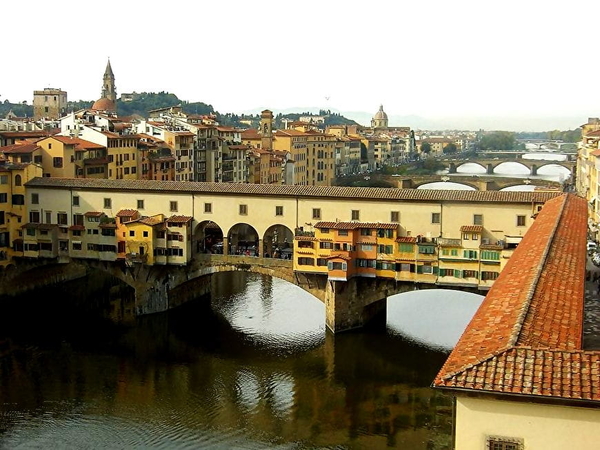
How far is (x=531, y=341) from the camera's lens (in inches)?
373

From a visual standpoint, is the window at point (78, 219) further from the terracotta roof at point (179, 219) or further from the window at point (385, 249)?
the window at point (385, 249)

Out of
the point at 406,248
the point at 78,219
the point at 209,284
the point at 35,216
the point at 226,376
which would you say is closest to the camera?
the point at 226,376

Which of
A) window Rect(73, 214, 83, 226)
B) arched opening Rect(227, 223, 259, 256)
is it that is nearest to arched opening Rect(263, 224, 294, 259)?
arched opening Rect(227, 223, 259, 256)

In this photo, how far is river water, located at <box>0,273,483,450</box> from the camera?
20.0 meters

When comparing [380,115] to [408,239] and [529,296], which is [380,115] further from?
[529,296]

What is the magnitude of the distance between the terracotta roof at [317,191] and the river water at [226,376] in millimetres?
4867

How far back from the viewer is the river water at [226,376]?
65.8 ft

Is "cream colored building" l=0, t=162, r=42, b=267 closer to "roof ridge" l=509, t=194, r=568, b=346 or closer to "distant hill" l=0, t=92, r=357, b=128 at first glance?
"roof ridge" l=509, t=194, r=568, b=346

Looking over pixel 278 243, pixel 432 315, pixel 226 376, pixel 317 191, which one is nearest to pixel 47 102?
pixel 278 243

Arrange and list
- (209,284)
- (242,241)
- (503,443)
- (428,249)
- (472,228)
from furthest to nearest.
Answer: (242,241) → (209,284) → (428,249) → (472,228) → (503,443)

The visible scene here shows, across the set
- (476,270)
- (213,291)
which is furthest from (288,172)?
(476,270)

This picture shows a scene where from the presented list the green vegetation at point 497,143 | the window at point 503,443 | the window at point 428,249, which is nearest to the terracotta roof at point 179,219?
the window at point 428,249

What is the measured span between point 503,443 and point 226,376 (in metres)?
17.0

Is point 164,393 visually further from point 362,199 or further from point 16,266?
point 16,266
